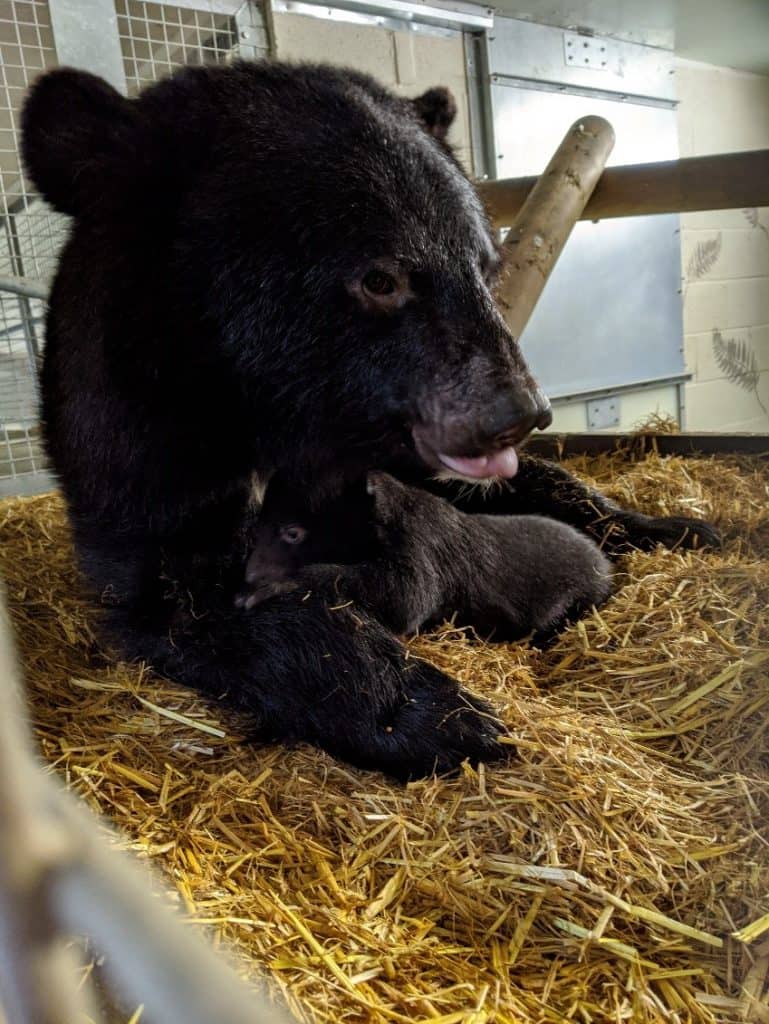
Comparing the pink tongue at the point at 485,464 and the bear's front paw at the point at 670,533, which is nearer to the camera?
the pink tongue at the point at 485,464

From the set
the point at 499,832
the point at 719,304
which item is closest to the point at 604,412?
the point at 719,304

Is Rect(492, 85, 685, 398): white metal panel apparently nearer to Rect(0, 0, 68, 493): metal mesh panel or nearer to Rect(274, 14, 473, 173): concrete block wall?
Rect(274, 14, 473, 173): concrete block wall

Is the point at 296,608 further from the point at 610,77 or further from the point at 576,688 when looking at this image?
the point at 610,77

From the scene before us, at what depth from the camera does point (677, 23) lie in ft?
17.7

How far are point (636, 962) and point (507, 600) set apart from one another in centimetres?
135

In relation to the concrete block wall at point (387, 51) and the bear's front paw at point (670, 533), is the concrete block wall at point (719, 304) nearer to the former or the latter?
the concrete block wall at point (387, 51)

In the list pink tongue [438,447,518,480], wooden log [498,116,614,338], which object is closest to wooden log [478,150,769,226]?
wooden log [498,116,614,338]

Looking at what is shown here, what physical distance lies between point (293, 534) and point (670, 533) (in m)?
1.33

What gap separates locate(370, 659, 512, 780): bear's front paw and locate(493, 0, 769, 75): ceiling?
3339 mm

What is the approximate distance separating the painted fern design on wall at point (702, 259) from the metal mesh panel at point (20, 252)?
5.54 meters

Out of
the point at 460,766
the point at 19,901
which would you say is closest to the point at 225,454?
the point at 460,766

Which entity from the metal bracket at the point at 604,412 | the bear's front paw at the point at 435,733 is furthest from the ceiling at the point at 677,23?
the bear's front paw at the point at 435,733

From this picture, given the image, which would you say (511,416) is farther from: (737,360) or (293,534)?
(737,360)

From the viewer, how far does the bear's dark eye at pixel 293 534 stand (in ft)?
7.67
